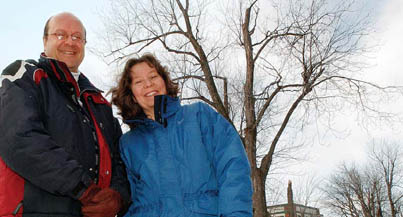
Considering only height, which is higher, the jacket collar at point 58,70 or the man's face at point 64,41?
the man's face at point 64,41

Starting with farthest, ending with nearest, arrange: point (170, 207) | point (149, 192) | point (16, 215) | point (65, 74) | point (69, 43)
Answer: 1. point (69, 43)
2. point (65, 74)
3. point (149, 192)
4. point (170, 207)
5. point (16, 215)

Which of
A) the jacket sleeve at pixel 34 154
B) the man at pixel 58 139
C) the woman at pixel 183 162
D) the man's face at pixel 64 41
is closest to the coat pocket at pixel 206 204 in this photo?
the woman at pixel 183 162

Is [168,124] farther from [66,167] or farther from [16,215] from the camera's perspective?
[16,215]

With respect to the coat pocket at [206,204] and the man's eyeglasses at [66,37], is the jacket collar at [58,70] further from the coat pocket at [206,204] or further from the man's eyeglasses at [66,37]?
the coat pocket at [206,204]

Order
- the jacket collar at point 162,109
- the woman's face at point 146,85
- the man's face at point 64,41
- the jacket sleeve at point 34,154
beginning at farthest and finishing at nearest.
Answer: the woman's face at point 146,85
the man's face at point 64,41
the jacket collar at point 162,109
the jacket sleeve at point 34,154

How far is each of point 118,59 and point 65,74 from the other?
36.9 ft

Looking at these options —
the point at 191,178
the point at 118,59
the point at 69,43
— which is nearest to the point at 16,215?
the point at 191,178

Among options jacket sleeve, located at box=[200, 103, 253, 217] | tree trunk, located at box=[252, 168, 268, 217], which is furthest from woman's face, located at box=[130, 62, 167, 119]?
tree trunk, located at box=[252, 168, 268, 217]

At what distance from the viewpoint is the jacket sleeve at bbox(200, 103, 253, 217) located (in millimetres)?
2090

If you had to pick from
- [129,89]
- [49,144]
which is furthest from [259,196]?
[49,144]

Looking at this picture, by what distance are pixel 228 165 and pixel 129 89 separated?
3.74ft

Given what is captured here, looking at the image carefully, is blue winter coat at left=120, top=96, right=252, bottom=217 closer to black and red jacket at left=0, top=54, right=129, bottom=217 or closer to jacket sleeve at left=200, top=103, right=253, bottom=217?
jacket sleeve at left=200, top=103, right=253, bottom=217

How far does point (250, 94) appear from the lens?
1193 cm

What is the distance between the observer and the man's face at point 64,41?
8.61 feet
